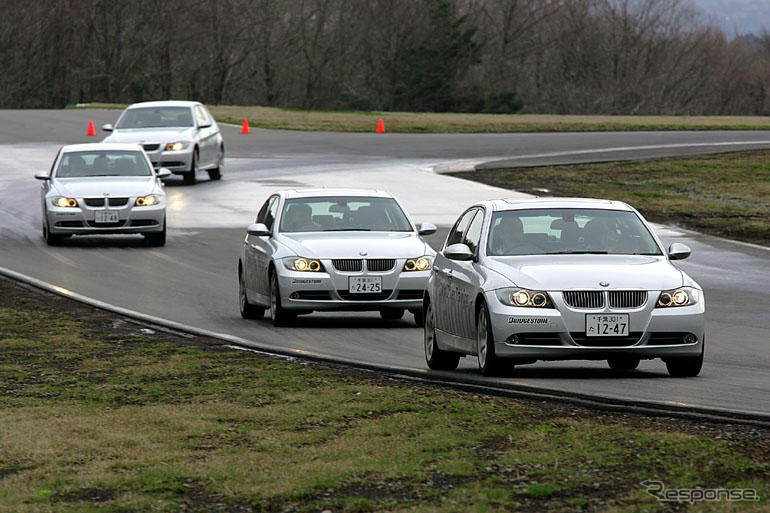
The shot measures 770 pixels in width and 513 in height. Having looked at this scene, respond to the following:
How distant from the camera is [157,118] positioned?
119 ft

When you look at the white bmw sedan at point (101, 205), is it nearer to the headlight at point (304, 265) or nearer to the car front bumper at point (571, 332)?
the headlight at point (304, 265)

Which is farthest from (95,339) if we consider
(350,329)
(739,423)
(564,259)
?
(739,423)

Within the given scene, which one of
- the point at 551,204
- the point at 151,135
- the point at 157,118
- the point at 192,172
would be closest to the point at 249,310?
the point at 551,204

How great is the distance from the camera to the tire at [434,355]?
12.6 m

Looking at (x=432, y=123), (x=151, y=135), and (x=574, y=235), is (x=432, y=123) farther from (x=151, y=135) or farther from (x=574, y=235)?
(x=574, y=235)

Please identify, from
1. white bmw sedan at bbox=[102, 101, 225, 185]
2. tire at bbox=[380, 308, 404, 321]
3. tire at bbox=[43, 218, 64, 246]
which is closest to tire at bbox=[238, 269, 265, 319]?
tire at bbox=[380, 308, 404, 321]

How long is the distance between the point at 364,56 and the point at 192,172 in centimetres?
7879

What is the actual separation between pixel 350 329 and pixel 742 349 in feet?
13.8

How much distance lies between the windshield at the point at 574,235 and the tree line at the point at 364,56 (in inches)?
3743

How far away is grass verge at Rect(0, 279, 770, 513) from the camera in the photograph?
7.35 meters

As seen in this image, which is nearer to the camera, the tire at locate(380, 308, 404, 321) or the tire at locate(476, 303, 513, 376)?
the tire at locate(476, 303, 513, 376)

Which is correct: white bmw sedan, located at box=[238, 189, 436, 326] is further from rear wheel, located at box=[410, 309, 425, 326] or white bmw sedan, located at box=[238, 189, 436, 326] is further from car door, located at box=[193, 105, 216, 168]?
car door, located at box=[193, 105, 216, 168]

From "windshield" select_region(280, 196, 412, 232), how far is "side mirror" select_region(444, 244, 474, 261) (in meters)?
4.90

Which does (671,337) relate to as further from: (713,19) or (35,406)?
(713,19)
